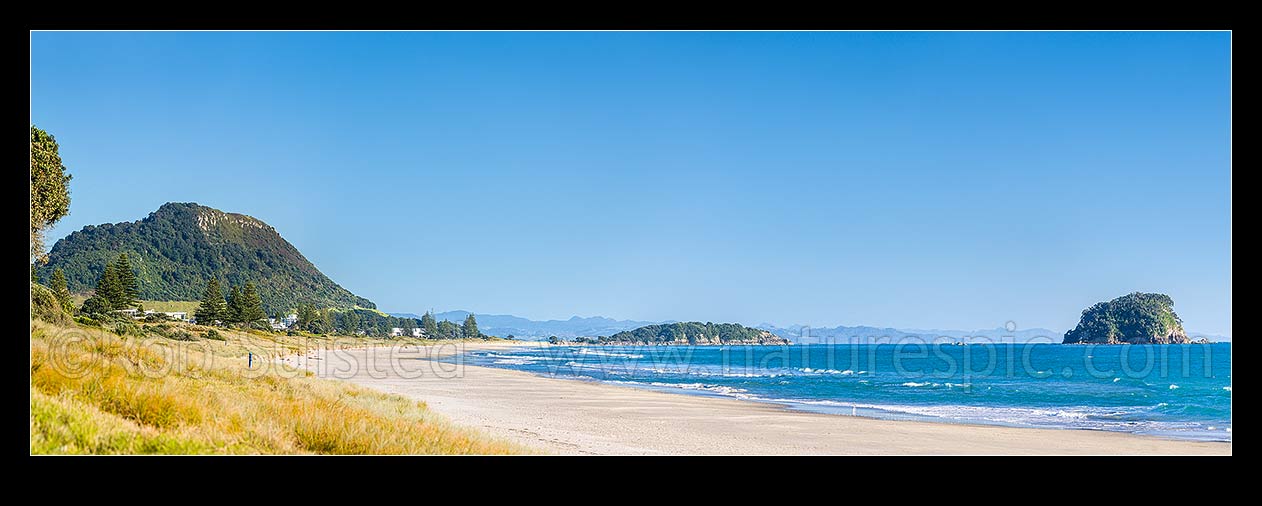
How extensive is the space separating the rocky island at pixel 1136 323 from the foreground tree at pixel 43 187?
149137 mm

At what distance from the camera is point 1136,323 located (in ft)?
447

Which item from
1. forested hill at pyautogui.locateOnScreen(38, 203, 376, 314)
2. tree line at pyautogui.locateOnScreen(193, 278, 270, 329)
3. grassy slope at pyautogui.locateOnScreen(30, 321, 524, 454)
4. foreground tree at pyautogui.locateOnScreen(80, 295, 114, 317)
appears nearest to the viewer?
grassy slope at pyautogui.locateOnScreen(30, 321, 524, 454)

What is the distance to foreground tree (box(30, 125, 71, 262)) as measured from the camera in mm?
23062

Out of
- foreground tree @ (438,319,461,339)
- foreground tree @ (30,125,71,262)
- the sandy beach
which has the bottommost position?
foreground tree @ (438,319,461,339)

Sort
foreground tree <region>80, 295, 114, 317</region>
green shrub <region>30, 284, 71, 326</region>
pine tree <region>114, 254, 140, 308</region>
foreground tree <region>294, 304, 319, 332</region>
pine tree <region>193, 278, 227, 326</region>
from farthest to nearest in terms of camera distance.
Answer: foreground tree <region>294, 304, 319, 332</region>, pine tree <region>193, 278, 227, 326</region>, pine tree <region>114, 254, 140, 308</region>, foreground tree <region>80, 295, 114, 317</region>, green shrub <region>30, 284, 71, 326</region>

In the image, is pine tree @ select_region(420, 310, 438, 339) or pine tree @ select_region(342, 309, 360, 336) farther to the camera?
pine tree @ select_region(420, 310, 438, 339)

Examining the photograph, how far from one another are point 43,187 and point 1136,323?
498ft

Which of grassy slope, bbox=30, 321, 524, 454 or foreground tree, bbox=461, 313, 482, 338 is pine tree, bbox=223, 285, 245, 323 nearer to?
grassy slope, bbox=30, 321, 524, 454

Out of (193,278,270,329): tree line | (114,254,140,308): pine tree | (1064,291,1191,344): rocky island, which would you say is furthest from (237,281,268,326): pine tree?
(1064,291,1191,344): rocky island

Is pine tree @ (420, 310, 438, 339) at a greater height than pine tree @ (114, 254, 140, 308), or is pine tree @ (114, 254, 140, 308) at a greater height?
pine tree @ (114, 254, 140, 308)

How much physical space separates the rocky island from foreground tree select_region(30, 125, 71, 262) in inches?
5872
